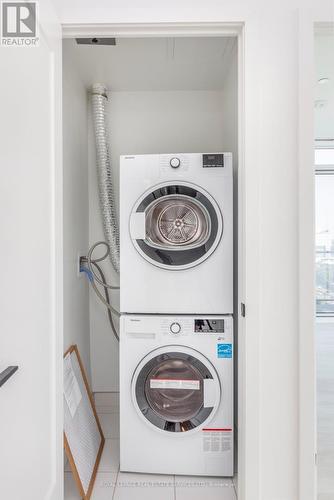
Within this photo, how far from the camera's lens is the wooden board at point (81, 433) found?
5.40ft

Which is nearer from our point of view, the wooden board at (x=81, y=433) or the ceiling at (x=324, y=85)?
the wooden board at (x=81, y=433)

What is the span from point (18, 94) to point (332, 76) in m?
2.41

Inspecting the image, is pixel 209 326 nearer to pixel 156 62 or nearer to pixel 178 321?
pixel 178 321

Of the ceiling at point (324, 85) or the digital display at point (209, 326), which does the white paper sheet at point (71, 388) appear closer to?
the digital display at point (209, 326)

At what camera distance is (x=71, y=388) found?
1846 mm

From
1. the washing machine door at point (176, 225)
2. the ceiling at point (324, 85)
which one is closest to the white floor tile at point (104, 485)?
the washing machine door at point (176, 225)

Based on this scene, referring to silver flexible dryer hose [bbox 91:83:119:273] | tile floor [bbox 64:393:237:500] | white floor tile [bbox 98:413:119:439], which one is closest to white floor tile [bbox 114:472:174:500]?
tile floor [bbox 64:393:237:500]

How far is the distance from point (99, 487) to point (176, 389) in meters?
0.64

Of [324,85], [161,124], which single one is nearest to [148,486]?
[161,124]

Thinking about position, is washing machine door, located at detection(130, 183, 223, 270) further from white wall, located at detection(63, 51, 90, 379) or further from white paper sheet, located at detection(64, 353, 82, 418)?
white paper sheet, located at detection(64, 353, 82, 418)

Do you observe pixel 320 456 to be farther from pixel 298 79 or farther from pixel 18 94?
pixel 18 94

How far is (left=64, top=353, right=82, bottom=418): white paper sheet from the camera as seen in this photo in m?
1.77

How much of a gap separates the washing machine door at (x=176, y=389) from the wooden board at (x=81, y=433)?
0.35 metres

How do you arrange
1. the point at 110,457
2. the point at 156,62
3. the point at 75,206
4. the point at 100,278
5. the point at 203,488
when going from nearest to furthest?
the point at 203,488
the point at 110,457
the point at 156,62
the point at 75,206
the point at 100,278
